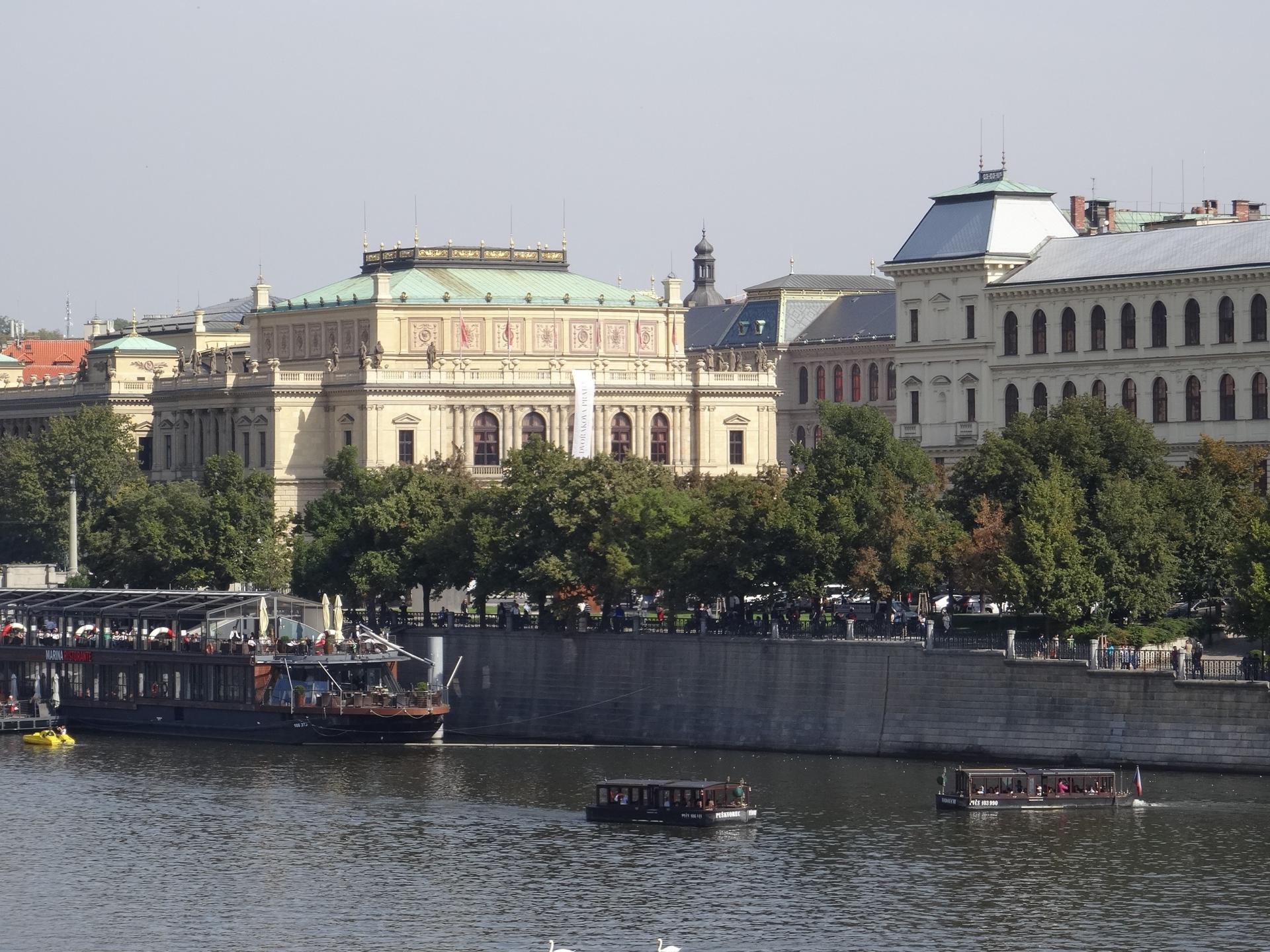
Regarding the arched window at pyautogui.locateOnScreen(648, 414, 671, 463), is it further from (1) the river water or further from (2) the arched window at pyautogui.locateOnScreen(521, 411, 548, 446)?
(1) the river water

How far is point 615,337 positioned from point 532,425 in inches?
404

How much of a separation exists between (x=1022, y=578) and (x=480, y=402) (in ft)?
241

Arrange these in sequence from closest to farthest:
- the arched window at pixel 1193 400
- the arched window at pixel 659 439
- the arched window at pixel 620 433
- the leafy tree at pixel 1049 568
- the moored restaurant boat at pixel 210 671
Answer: the leafy tree at pixel 1049 568, the moored restaurant boat at pixel 210 671, the arched window at pixel 1193 400, the arched window at pixel 620 433, the arched window at pixel 659 439

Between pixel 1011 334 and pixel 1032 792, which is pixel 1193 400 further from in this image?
pixel 1032 792

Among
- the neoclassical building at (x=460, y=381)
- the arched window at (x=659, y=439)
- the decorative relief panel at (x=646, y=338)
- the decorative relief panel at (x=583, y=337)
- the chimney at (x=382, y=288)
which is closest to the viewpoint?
the neoclassical building at (x=460, y=381)

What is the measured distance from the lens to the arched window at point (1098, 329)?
149375 millimetres

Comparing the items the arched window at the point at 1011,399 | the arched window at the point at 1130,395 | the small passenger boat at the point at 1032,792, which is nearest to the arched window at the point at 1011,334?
the arched window at the point at 1011,399

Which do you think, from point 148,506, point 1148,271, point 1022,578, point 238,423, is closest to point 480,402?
point 238,423

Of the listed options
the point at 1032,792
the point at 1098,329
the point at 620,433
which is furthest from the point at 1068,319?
the point at 1032,792

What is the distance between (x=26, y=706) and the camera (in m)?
129

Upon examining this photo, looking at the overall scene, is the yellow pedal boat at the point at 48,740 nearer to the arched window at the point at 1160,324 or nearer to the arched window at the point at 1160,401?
the arched window at the point at 1160,401

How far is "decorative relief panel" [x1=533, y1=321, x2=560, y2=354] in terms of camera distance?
18462cm

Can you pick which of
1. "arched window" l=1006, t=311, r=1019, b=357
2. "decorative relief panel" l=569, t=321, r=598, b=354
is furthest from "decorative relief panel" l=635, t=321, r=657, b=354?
"arched window" l=1006, t=311, r=1019, b=357

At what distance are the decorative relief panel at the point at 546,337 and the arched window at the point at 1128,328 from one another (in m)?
45.0
